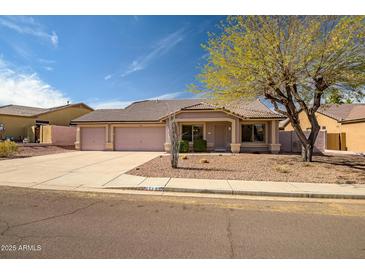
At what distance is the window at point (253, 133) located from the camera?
17172 millimetres

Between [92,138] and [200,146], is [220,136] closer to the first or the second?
[200,146]

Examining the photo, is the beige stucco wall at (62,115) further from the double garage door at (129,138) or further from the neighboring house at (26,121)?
the double garage door at (129,138)

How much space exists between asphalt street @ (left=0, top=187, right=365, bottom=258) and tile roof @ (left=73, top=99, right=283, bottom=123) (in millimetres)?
11624

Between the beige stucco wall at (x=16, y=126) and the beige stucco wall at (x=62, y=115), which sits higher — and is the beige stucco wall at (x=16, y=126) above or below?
below

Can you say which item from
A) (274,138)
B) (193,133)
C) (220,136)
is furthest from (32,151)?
(274,138)

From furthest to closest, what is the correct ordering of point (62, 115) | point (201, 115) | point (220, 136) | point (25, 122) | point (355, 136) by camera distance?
point (62, 115)
point (25, 122)
point (355, 136)
point (220, 136)
point (201, 115)

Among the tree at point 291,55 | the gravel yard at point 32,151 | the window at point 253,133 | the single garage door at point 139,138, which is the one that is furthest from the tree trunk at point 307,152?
the gravel yard at point 32,151

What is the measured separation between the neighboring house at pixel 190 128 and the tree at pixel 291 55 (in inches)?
208

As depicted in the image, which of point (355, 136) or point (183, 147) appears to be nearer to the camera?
point (183, 147)

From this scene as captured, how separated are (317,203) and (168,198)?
4.05 meters

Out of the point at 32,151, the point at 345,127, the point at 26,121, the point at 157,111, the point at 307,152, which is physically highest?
the point at 157,111

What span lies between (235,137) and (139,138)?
9.22 m

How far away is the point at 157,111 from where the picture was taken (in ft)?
71.5

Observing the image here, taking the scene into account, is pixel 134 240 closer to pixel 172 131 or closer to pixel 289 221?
pixel 289 221
